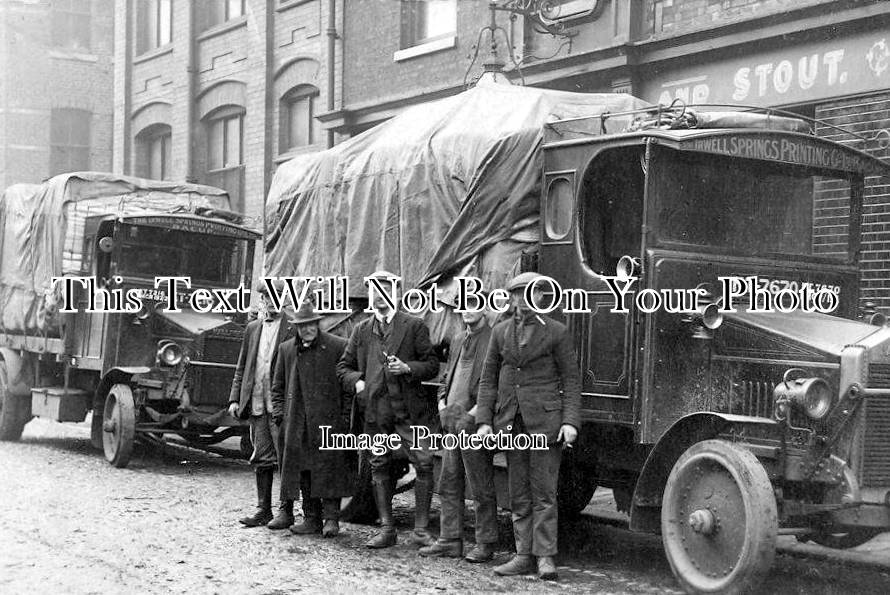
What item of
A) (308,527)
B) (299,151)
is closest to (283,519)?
(308,527)

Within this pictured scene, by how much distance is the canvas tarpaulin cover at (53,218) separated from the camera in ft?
47.3

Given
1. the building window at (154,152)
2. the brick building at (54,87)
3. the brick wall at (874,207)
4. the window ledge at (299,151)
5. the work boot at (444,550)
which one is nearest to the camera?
the work boot at (444,550)

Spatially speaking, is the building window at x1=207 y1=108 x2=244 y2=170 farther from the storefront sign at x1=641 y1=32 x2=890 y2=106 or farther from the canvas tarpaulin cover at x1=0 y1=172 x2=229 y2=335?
→ the storefront sign at x1=641 y1=32 x2=890 y2=106

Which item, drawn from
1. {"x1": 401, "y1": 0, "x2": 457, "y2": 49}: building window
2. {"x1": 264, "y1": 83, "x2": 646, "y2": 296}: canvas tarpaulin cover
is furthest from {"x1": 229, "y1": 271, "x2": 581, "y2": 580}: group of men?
{"x1": 401, "y1": 0, "x2": 457, "y2": 49}: building window

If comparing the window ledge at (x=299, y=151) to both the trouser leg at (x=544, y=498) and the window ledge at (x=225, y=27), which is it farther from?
the trouser leg at (x=544, y=498)

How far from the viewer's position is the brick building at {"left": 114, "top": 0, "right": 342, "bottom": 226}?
2041 centimetres

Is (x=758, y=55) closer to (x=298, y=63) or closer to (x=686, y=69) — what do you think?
(x=686, y=69)

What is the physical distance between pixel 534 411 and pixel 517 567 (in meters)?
0.99

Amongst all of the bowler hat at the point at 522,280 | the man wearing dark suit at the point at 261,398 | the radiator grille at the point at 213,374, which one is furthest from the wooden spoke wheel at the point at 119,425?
the bowler hat at the point at 522,280

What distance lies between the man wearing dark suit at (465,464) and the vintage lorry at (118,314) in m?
5.01

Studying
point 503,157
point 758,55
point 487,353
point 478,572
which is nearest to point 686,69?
point 758,55

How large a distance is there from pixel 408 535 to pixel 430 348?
5.13 ft

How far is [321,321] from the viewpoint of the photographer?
982 cm

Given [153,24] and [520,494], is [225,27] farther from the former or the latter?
[520,494]
